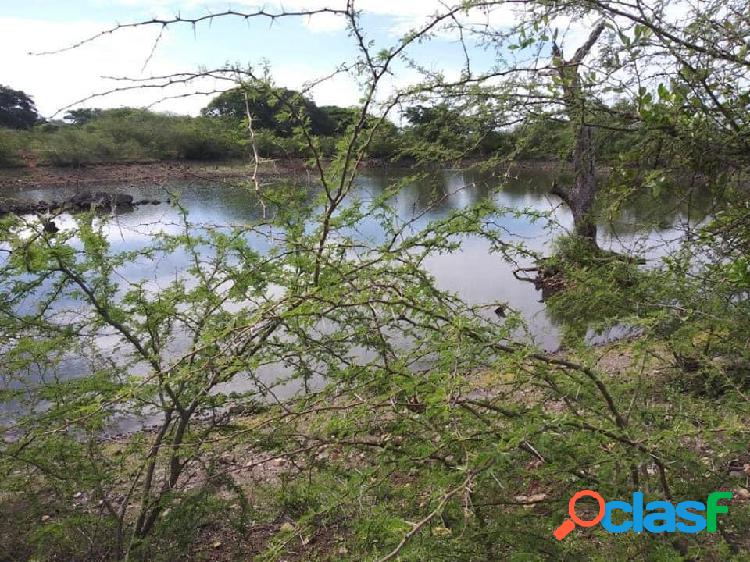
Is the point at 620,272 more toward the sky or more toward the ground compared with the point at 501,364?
more toward the ground

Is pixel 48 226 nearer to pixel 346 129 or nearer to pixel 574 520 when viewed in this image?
pixel 346 129

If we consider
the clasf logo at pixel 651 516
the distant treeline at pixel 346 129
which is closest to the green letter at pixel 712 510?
the clasf logo at pixel 651 516

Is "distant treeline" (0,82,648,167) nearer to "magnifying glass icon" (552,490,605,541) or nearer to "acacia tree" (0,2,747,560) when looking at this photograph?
"acacia tree" (0,2,747,560)

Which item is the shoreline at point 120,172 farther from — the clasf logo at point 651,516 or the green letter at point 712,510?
the green letter at point 712,510

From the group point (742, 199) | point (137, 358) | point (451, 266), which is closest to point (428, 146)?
point (742, 199)

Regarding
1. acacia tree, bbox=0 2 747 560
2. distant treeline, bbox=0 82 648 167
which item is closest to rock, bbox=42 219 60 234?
acacia tree, bbox=0 2 747 560

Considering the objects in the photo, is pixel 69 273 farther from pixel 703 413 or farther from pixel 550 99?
pixel 703 413

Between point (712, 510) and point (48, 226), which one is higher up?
point (48, 226)

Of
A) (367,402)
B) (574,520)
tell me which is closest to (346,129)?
(367,402)

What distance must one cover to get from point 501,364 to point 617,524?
536 mm

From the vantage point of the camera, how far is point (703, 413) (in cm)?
167

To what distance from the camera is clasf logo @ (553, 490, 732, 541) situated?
4.28ft

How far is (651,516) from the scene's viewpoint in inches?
51.5

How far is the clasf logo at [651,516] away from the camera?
130cm
